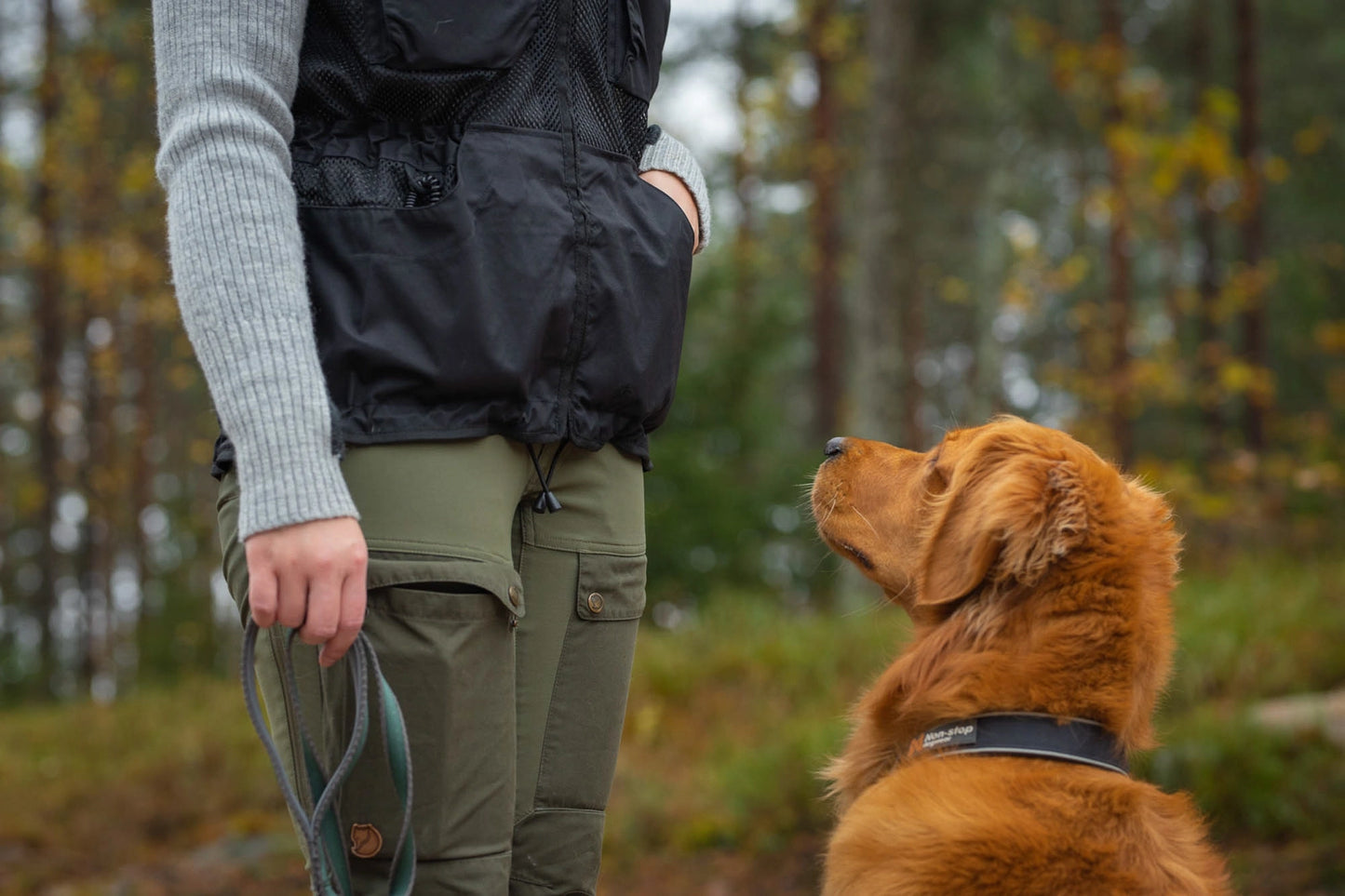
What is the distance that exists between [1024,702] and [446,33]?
5.31 ft

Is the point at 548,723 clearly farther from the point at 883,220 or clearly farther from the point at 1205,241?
the point at 1205,241

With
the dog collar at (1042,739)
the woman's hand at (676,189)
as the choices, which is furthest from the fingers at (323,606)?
the dog collar at (1042,739)

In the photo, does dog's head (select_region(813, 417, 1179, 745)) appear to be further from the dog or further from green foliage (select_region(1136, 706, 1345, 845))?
green foliage (select_region(1136, 706, 1345, 845))

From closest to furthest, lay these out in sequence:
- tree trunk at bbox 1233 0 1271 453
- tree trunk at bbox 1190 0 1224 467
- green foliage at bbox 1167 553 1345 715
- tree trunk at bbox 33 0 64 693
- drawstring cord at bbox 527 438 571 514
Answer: drawstring cord at bbox 527 438 571 514, green foliage at bbox 1167 553 1345 715, tree trunk at bbox 1233 0 1271 453, tree trunk at bbox 33 0 64 693, tree trunk at bbox 1190 0 1224 467

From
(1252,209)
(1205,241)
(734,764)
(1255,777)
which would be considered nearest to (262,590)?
(1255,777)

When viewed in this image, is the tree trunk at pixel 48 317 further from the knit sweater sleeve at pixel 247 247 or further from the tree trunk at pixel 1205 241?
the tree trunk at pixel 1205 241

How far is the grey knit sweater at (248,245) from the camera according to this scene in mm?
1405

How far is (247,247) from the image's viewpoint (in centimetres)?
144

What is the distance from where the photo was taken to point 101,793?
25.1ft

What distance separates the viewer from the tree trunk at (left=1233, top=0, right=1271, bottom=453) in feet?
41.6

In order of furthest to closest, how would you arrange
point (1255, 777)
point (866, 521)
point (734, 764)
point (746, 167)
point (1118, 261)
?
point (746, 167) < point (1118, 261) < point (734, 764) < point (1255, 777) < point (866, 521)

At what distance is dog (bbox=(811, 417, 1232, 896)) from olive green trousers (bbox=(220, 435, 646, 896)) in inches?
31.9

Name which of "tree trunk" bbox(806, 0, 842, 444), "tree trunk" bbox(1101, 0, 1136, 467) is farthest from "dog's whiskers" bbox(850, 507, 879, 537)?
"tree trunk" bbox(806, 0, 842, 444)

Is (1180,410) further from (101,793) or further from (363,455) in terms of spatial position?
(363,455)
